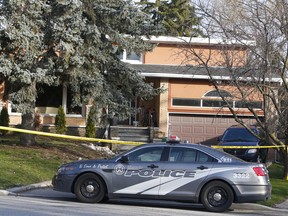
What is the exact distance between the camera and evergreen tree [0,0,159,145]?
19.6 m

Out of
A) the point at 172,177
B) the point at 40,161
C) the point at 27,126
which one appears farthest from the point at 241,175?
the point at 27,126

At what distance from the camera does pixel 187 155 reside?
13164mm

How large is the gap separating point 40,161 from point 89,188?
607 centimetres

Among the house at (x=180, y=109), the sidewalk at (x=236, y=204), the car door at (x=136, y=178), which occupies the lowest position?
the sidewalk at (x=236, y=204)

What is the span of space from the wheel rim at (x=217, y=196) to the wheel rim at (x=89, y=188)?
2.48m

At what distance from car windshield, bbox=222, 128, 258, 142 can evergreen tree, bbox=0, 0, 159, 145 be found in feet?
13.8

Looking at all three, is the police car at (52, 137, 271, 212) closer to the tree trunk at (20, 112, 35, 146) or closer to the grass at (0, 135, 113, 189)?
the grass at (0, 135, 113, 189)

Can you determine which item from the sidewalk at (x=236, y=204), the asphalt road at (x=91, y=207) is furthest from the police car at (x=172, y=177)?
the sidewalk at (x=236, y=204)

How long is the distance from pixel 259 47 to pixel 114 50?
7200 millimetres

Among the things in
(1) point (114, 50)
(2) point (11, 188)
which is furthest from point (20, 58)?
(2) point (11, 188)

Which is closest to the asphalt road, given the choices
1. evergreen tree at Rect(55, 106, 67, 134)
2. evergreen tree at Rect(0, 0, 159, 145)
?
evergreen tree at Rect(0, 0, 159, 145)

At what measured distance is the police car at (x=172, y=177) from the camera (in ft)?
42.0

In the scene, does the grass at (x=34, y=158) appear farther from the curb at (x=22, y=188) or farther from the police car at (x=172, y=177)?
the police car at (x=172, y=177)

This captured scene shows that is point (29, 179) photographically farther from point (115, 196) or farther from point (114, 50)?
point (114, 50)
